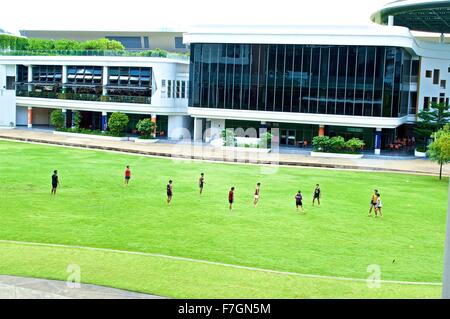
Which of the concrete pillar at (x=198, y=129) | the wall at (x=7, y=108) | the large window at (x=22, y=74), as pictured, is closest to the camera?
the concrete pillar at (x=198, y=129)

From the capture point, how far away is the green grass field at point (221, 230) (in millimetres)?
16609

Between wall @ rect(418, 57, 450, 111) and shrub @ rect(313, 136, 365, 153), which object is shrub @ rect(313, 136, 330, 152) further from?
wall @ rect(418, 57, 450, 111)

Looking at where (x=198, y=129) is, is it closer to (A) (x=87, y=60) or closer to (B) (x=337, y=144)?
(A) (x=87, y=60)

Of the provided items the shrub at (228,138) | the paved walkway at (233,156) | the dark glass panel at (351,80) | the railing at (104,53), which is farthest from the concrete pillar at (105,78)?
the dark glass panel at (351,80)

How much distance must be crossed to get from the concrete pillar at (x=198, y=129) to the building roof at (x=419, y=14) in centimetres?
2053

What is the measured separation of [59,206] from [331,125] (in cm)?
3103

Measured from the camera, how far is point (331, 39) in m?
50.4

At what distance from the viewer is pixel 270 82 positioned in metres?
52.8

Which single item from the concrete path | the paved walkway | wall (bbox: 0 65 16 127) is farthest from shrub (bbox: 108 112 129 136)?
the concrete path

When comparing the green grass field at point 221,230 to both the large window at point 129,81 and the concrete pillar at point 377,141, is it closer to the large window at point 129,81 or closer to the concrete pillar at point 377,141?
the concrete pillar at point 377,141

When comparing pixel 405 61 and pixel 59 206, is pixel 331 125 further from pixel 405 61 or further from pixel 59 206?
pixel 59 206

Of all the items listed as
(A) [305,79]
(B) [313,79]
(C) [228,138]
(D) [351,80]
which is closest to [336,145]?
(D) [351,80]

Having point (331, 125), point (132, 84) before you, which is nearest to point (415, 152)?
point (331, 125)

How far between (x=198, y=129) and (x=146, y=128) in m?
4.99
